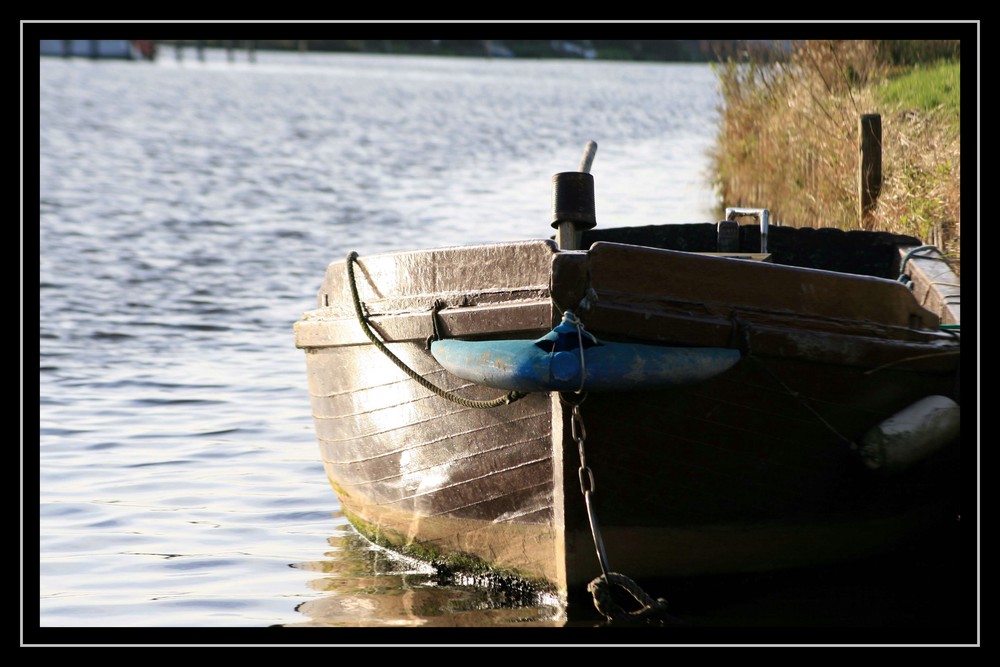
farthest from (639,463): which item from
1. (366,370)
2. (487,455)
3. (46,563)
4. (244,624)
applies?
(46,563)

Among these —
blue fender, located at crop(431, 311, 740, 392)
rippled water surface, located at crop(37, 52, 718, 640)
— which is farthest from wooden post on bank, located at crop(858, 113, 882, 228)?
blue fender, located at crop(431, 311, 740, 392)

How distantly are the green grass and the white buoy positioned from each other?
21.1 ft

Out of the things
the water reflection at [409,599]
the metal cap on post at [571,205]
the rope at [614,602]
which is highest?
the metal cap on post at [571,205]

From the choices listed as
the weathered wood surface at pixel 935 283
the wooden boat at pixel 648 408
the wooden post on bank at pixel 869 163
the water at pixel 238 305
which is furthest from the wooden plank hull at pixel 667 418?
the wooden post on bank at pixel 869 163

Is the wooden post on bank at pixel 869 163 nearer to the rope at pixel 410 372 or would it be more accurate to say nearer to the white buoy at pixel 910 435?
the white buoy at pixel 910 435

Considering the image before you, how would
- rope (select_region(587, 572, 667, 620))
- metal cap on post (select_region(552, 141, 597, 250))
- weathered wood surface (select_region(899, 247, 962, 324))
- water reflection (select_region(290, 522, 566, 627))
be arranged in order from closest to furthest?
1. rope (select_region(587, 572, 667, 620))
2. water reflection (select_region(290, 522, 566, 627))
3. metal cap on post (select_region(552, 141, 597, 250))
4. weathered wood surface (select_region(899, 247, 962, 324))

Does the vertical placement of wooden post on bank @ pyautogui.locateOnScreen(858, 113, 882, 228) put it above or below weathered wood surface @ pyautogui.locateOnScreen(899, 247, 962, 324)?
above

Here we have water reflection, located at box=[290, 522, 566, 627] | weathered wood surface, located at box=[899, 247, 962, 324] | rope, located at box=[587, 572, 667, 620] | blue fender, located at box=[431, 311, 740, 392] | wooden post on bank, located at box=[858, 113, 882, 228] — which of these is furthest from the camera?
wooden post on bank, located at box=[858, 113, 882, 228]

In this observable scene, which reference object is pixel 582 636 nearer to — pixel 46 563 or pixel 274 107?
pixel 46 563

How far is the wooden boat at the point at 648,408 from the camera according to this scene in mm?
4477

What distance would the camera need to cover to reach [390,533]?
5.54m

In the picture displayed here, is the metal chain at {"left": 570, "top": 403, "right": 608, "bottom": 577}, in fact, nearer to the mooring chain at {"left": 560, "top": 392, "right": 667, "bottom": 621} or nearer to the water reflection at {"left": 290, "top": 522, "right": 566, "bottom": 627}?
the mooring chain at {"left": 560, "top": 392, "right": 667, "bottom": 621}

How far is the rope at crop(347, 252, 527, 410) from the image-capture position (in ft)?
15.2
